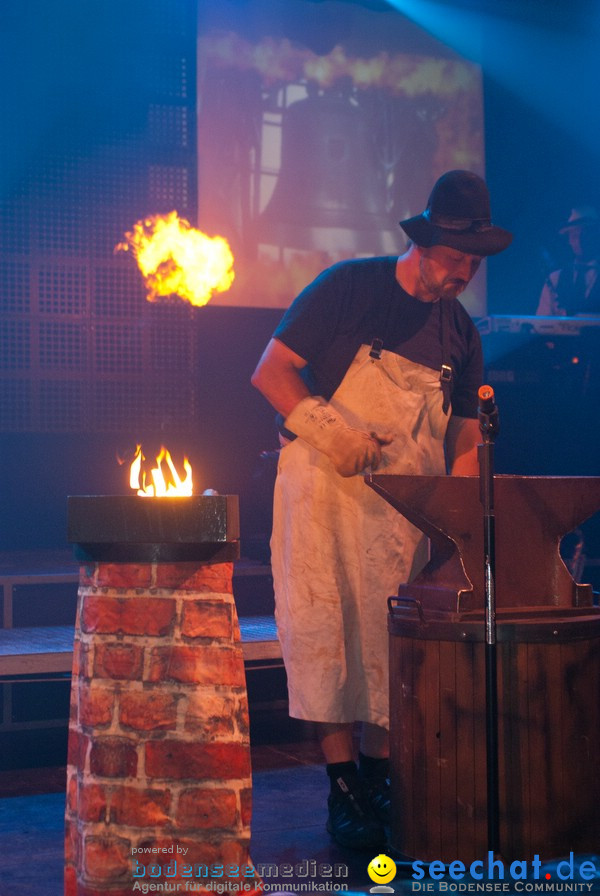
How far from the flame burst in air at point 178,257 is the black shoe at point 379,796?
362 cm

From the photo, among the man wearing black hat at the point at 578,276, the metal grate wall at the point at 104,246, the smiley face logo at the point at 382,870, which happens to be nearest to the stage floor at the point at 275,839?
the smiley face logo at the point at 382,870

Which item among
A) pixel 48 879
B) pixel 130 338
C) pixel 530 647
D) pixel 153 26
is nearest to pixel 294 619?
pixel 530 647

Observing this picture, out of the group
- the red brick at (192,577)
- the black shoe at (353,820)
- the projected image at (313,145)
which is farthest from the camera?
the projected image at (313,145)

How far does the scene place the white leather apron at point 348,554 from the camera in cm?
324

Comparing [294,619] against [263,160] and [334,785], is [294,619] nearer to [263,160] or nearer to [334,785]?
[334,785]

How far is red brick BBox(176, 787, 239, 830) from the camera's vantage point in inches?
91.0

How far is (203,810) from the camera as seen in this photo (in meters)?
2.31

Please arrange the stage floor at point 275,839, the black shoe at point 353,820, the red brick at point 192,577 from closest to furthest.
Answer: the red brick at point 192,577 < the stage floor at point 275,839 < the black shoe at point 353,820

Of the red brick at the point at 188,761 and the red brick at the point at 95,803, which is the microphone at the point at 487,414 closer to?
the red brick at the point at 188,761

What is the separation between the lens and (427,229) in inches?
130

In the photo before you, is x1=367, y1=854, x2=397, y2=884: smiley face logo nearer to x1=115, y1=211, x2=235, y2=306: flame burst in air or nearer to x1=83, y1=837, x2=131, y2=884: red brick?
x1=83, y1=837, x2=131, y2=884: red brick

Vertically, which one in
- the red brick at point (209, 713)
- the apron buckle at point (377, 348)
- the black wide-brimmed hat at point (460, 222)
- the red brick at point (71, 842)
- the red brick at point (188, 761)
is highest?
the black wide-brimmed hat at point (460, 222)

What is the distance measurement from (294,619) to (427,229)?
51.9 inches

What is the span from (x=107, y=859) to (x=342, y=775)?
3.59 ft
